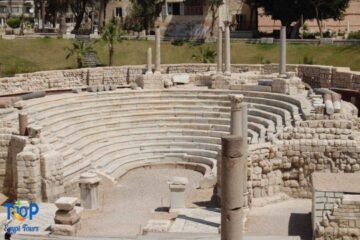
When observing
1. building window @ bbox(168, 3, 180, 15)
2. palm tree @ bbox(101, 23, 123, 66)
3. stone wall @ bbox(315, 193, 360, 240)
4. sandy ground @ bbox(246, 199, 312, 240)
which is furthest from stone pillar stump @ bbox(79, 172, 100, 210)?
building window @ bbox(168, 3, 180, 15)

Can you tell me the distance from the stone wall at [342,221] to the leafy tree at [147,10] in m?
51.4

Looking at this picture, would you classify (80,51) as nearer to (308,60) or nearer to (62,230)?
(308,60)

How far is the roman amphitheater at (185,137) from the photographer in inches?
791

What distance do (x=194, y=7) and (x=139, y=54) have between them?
17.6 meters

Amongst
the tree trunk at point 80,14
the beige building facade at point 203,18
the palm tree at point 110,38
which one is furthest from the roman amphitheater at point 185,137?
the beige building facade at point 203,18

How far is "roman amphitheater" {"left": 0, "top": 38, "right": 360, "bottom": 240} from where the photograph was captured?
20.1 meters

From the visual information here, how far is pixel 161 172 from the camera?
89.2 feet

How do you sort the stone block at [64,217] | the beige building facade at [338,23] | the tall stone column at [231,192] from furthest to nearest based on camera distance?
the beige building facade at [338,23], the stone block at [64,217], the tall stone column at [231,192]

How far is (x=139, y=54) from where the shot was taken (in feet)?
173

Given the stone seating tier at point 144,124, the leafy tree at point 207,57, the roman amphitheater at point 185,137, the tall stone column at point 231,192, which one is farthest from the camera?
the leafy tree at point 207,57

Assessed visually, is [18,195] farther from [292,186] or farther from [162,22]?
[162,22]

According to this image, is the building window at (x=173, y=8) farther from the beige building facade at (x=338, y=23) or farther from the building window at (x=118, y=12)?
the beige building facade at (x=338, y=23)

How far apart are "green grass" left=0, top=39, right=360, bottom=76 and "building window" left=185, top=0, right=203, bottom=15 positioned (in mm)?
12731

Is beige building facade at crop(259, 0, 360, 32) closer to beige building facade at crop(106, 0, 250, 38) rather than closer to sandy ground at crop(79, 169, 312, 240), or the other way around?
beige building facade at crop(106, 0, 250, 38)
